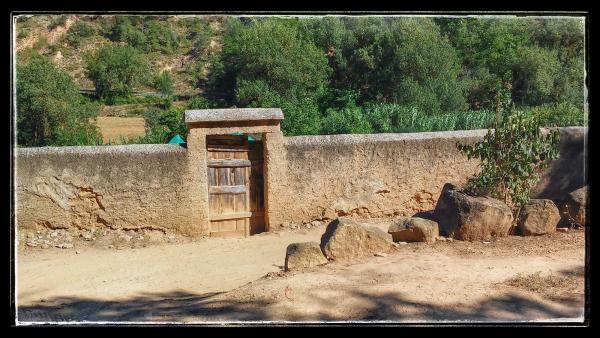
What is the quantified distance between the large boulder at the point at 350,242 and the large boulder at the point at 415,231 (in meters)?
0.48

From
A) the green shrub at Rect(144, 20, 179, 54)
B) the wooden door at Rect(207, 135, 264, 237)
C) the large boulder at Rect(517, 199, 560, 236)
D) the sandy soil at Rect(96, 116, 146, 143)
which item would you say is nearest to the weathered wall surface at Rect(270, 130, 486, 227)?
the wooden door at Rect(207, 135, 264, 237)

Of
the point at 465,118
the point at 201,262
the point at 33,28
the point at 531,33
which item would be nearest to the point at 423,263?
the point at 201,262

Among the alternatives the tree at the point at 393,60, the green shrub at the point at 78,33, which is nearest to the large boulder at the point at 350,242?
the tree at the point at 393,60

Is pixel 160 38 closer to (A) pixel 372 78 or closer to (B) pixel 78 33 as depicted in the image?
(B) pixel 78 33

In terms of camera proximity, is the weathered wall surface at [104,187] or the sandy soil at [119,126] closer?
the weathered wall surface at [104,187]

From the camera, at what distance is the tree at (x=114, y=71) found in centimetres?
3416

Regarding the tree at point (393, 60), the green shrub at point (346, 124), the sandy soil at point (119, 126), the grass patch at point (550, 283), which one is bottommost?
the grass patch at point (550, 283)

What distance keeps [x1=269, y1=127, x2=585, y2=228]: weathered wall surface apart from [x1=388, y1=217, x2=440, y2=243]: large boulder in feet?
8.36

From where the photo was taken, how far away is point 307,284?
6.01 meters

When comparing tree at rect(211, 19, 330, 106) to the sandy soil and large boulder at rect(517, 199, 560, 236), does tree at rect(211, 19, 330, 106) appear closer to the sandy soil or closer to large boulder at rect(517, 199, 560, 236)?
the sandy soil

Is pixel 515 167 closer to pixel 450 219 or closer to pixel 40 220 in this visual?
pixel 450 219

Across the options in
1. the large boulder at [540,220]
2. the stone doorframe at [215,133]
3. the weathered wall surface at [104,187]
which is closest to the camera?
the large boulder at [540,220]

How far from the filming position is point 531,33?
80.8ft

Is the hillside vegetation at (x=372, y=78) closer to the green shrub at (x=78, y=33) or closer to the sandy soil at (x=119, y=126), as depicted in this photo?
the sandy soil at (x=119, y=126)
